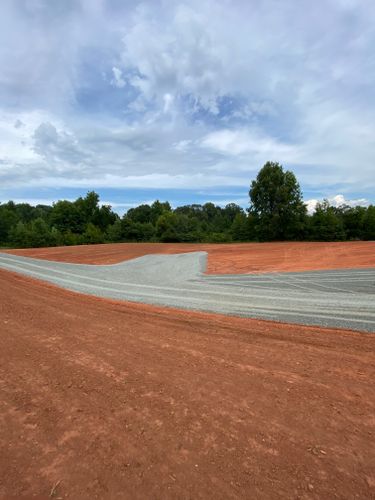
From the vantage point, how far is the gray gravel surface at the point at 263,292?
24.7 ft

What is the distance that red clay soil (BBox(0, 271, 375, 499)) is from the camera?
91.6 inches

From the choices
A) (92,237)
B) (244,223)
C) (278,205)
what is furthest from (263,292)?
(92,237)

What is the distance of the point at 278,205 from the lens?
46125 mm

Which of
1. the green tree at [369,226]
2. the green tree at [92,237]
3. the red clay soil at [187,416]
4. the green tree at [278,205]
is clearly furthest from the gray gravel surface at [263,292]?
the green tree at [92,237]

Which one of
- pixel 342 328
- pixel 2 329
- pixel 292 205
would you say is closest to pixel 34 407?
pixel 2 329

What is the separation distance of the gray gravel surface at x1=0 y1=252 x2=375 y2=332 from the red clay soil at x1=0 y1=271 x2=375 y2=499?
1.69m

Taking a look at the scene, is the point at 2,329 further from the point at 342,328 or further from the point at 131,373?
the point at 342,328

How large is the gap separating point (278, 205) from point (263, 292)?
3823 centimetres

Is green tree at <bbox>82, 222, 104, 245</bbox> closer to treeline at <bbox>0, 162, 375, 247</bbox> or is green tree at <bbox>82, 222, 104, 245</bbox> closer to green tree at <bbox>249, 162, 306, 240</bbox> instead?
treeline at <bbox>0, 162, 375, 247</bbox>

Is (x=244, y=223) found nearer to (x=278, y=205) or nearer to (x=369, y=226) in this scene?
(x=278, y=205)

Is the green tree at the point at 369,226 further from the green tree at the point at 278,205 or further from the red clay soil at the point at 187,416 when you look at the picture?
the red clay soil at the point at 187,416

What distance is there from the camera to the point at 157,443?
274 centimetres

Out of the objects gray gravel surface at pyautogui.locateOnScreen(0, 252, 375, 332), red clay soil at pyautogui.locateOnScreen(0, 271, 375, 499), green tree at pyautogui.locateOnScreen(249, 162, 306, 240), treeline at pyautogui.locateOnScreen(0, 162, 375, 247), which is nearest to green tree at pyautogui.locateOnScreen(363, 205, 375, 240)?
treeline at pyautogui.locateOnScreen(0, 162, 375, 247)

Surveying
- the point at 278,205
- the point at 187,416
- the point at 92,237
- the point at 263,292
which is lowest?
the point at 263,292
